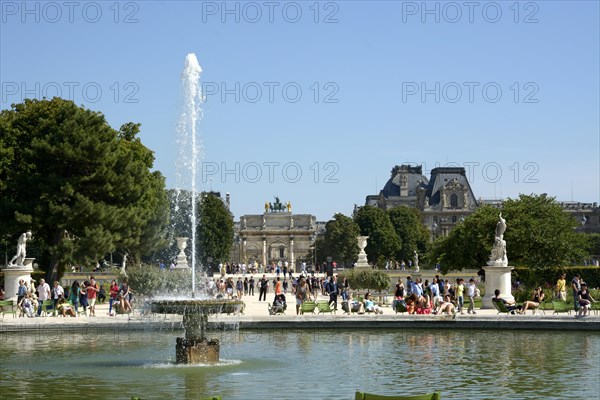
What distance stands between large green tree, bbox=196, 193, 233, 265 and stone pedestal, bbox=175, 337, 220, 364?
73686 mm

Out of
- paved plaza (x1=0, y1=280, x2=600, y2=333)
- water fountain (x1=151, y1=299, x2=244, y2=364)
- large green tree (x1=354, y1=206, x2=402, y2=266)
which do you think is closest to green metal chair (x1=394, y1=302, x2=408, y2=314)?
paved plaza (x1=0, y1=280, x2=600, y2=333)

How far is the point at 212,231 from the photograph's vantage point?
97.4 meters

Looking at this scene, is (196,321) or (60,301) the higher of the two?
(60,301)

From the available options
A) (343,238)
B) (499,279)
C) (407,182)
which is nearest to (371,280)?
(499,279)

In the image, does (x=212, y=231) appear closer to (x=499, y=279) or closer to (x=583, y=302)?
(x=499, y=279)

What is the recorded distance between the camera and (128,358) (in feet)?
68.7

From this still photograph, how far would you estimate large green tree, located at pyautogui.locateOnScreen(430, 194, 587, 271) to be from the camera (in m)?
51.1

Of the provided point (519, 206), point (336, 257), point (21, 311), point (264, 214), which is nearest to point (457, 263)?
point (519, 206)

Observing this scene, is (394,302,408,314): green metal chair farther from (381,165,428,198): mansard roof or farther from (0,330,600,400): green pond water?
(381,165,428,198): mansard roof

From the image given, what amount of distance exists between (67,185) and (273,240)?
10639 centimetres

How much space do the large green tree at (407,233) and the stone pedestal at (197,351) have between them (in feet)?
302

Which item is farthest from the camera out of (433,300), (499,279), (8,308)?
(499,279)

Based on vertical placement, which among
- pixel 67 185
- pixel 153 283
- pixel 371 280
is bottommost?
pixel 153 283

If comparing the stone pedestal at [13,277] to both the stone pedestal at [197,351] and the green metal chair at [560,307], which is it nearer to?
the stone pedestal at [197,351]
